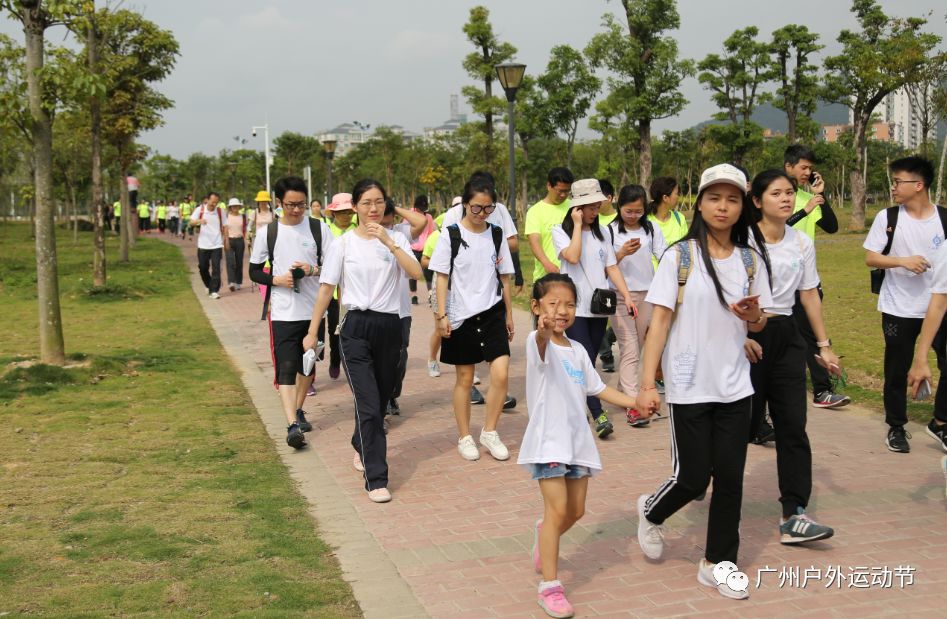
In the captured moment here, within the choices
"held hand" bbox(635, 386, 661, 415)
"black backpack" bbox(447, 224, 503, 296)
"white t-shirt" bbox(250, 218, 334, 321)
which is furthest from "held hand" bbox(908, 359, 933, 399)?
"white t-shirt" bbox(250, 218, 334, 321)

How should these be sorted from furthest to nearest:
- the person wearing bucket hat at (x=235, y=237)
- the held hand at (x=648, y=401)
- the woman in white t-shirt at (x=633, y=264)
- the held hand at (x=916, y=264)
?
the person wearing bucket hat at (x=235, y=237) < the woman in white t-shirt at (x=633, y=264) < the held hand at (x=916, y=264) < the held hand at (x=648, y=401)

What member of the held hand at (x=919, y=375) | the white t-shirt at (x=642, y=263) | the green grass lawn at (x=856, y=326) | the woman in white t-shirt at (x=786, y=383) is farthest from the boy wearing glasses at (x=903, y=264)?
the white t-shirt at (x=642, y=263)

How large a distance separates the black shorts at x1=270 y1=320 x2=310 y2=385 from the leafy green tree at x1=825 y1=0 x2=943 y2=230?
3141 centimetres

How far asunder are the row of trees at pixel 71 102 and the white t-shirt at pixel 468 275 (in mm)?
4793

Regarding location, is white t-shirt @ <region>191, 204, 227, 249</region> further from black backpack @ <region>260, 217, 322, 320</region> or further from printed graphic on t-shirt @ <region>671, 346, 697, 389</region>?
printed graphic on t-shirt @ <region>671, 346, 697, 389</region>

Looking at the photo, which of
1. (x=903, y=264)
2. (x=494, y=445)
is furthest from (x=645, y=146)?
(x=494, y=445)

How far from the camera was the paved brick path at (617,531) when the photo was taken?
424 centimetres

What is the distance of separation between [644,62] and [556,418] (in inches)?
1240

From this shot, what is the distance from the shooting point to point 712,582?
4336 millimetres

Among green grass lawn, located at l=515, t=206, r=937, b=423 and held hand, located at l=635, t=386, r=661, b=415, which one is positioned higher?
held hand, located at l=635, t=386, r=661, b=415

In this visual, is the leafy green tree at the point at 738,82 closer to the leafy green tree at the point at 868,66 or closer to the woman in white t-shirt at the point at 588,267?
the leafy green tree at the point at 868,66

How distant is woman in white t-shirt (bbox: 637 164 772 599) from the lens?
4246 mm

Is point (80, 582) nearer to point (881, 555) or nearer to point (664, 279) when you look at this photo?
point (664, 279)

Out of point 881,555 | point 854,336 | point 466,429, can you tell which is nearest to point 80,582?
point 466,429
